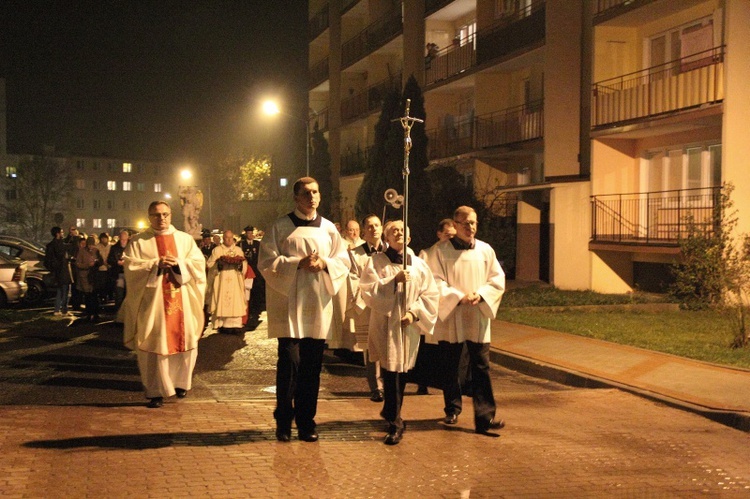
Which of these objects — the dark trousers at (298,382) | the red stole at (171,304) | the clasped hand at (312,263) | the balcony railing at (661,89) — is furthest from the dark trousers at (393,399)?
the balcony railing at (661,89)

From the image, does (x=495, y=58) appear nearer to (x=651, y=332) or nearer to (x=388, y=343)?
(x=651, y=332)

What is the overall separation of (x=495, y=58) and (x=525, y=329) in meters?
15.4

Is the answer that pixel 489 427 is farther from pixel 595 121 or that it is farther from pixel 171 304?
pixel 595 121

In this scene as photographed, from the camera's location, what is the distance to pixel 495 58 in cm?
2944

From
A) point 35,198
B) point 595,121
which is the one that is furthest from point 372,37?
point 35,198

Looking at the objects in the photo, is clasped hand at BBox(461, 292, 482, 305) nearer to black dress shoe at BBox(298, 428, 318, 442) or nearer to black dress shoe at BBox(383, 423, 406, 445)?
black dress shoe at BBox(383, 423, 406, 445)

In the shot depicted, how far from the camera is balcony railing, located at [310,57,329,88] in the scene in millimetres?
51844

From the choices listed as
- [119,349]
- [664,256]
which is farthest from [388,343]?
[664,256]

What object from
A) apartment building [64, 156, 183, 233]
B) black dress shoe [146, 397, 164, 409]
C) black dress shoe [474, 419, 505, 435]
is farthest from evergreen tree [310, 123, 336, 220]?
apartment building [64, 156, 183, 233]

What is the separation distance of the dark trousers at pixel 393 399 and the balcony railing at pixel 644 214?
14623 mm

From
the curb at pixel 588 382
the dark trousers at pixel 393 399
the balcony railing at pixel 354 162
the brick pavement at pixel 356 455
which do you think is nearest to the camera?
the brick pavement at pixel 356 455

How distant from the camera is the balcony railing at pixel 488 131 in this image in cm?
2792

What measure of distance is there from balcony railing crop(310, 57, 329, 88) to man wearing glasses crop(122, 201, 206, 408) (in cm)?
4307

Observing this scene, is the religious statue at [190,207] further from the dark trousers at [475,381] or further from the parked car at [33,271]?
the dark trousers at [475,381]
